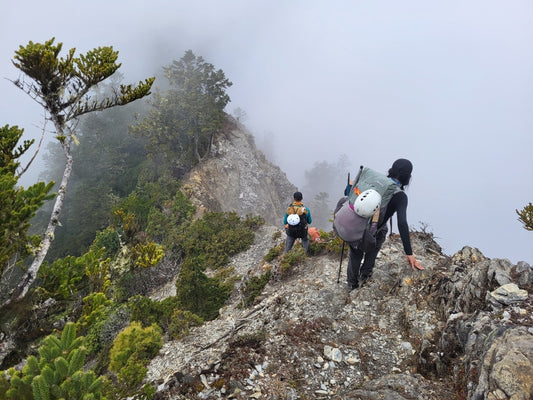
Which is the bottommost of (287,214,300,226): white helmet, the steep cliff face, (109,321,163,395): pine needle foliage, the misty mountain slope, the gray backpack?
(109,321,163,395): pine needle foliage

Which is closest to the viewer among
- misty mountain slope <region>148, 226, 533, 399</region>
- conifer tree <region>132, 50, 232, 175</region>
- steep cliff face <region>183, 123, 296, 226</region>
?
misty mountain slope <region>148, 226, 533, 399</region>

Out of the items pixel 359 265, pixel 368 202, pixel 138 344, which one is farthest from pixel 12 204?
pixel 359 265

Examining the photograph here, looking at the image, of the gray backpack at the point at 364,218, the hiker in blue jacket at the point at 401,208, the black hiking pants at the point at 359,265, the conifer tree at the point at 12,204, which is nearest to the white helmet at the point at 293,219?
the black hiking pants at the point at 359,265

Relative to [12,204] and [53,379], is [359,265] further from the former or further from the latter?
[12,204]

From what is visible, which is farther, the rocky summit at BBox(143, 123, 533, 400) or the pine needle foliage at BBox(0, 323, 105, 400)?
the rocky summit at BBox(143, 123, 533, 400)

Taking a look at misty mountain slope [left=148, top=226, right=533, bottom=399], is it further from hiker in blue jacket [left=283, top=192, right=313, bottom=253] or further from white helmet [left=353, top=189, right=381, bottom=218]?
hiker in blue jacket [left=283, top=192, right=313, bottom=253]

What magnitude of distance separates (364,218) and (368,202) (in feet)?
1.28

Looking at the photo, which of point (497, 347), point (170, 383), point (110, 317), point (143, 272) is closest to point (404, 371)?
point (497, 347)

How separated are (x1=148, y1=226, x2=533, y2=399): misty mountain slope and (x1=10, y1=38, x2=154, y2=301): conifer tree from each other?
3.46 metres

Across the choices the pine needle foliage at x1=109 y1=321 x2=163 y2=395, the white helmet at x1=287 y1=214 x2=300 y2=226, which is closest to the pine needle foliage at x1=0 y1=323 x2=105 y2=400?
the pine needle foliage at x1=109 y1=321 x2=163 y2=395

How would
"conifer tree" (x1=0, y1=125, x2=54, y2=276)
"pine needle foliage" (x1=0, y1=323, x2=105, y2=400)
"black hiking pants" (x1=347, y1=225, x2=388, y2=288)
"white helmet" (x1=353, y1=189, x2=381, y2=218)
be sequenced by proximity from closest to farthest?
"pine needle foliage" (x1=0, y1=323, x2=105, y2=400) → "conifer tree" (x1=0, y1=125, x2=54, y2=276) → "white helmet" (x1=353, y1=189, x2=381, y2=218) → "black hiking pants" (x1=347, y1=225, x2=388, y2=288)

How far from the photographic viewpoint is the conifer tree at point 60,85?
500cm

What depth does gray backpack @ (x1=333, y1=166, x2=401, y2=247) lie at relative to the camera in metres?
5.24

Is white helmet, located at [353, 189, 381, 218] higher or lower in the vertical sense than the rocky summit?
higher
